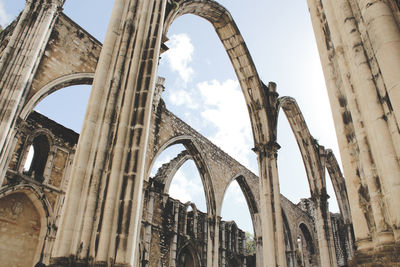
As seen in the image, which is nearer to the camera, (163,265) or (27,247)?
(27,247)

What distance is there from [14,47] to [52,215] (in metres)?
5.48

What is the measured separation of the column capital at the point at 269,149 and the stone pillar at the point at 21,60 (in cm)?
574

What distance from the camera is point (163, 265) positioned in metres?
11.9

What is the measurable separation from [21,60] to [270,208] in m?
6.88

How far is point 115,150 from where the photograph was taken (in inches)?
130

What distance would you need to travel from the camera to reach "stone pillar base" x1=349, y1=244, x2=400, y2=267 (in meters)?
1.92

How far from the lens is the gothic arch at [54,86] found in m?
7.62

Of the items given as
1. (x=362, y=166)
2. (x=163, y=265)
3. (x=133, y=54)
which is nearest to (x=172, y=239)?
(x=163, y=265)

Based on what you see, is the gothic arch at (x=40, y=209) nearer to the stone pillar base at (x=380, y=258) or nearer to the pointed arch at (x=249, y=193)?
the pointed arch at (x=249, y=193)

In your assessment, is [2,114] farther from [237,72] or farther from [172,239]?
[172,239]

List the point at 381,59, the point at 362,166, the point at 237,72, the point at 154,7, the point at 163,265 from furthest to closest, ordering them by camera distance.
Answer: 1. the point at 163,265
2. the point at 237,72
3. the point at 154,7
4. the point at 362,166
5. the point at 381,59

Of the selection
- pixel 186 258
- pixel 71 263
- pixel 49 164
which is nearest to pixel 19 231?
pixel 49 164

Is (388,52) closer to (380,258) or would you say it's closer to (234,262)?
(380,258)

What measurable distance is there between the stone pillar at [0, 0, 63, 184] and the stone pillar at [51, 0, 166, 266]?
13.0 feet
